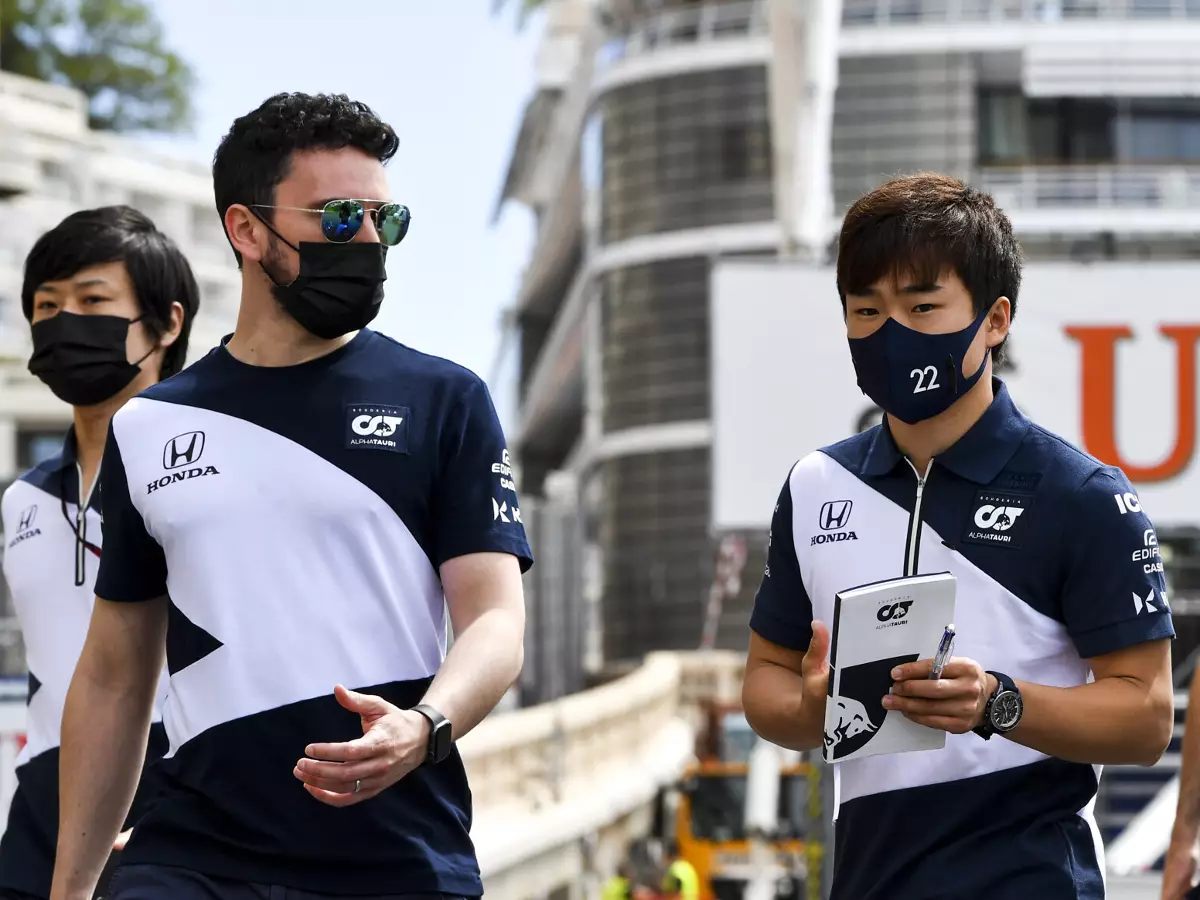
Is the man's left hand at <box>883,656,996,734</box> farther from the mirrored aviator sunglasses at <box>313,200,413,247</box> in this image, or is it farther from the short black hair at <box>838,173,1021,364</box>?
the mirrored aviator sunglasses at <box>313,200,413,247</box>

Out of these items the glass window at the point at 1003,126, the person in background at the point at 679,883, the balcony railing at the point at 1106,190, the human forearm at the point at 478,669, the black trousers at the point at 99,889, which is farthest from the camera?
the glass window at the point at 1003,126

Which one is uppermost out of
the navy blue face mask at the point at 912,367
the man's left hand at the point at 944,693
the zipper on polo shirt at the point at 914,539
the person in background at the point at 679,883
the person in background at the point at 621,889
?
the navy blue face mask at the point at 912,367

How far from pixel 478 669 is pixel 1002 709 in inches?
33.7

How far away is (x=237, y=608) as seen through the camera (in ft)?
12.9

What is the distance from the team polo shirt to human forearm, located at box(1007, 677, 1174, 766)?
1778mm

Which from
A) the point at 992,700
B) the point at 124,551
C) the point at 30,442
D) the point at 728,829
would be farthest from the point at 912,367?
the point at 30,442

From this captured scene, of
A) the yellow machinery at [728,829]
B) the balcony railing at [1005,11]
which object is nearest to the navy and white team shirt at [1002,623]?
the yellow machinery at [728,829]

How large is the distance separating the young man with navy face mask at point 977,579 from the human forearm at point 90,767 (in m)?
1.12

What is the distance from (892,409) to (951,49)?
48.9 metres

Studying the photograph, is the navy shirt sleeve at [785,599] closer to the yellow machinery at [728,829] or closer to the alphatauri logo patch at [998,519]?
the alphatauri logo patch at [998,519]

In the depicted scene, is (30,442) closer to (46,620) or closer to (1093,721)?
(46,620)

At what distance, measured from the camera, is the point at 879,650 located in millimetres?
3814

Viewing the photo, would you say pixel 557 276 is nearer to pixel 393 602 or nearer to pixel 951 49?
pixel 951 49

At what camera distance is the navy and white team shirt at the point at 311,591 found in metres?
3.83
